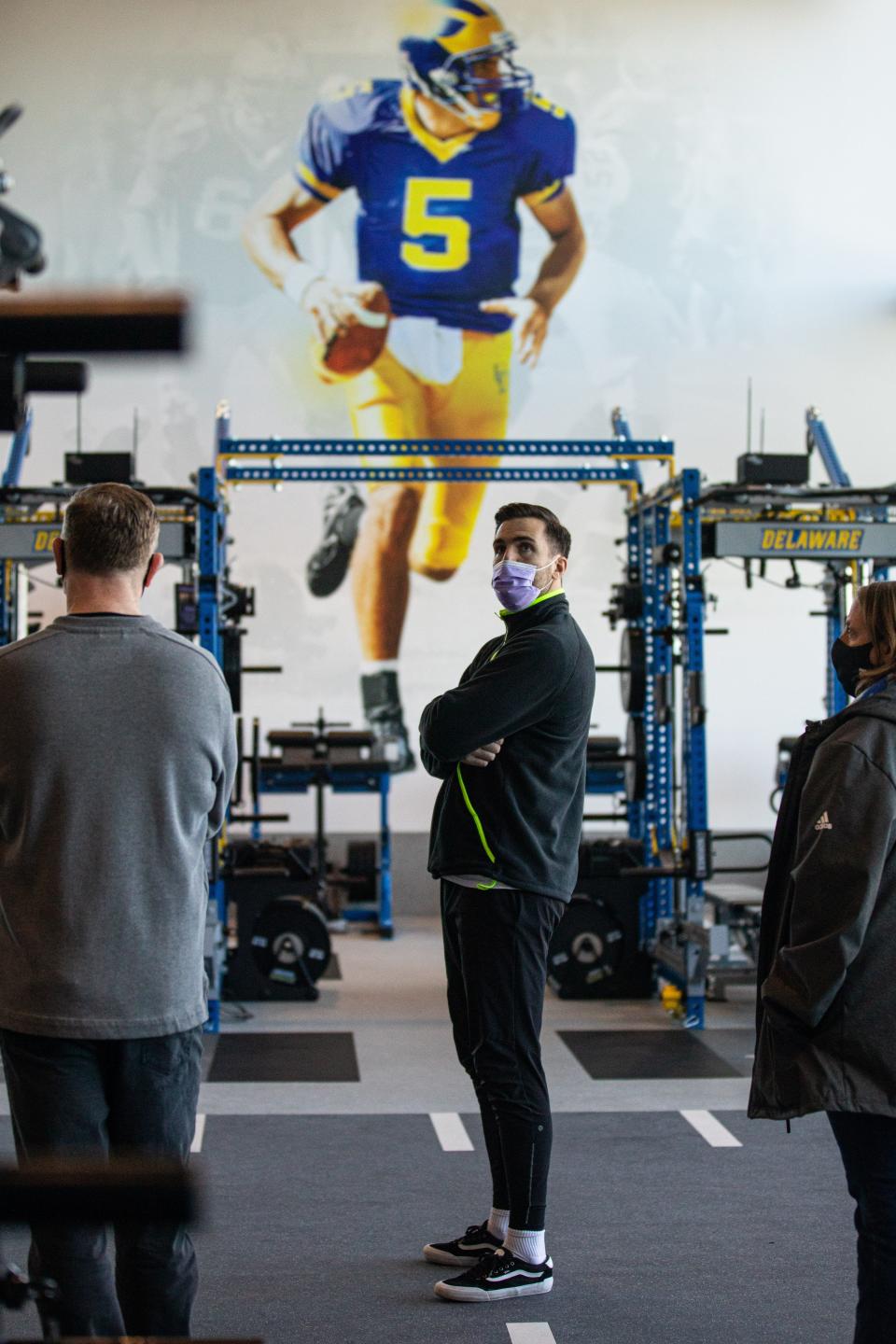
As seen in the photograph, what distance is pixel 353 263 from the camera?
965 centimetres

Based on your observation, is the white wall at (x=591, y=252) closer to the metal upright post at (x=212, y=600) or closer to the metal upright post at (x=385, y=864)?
the metal upright post at (x=385, y=864)

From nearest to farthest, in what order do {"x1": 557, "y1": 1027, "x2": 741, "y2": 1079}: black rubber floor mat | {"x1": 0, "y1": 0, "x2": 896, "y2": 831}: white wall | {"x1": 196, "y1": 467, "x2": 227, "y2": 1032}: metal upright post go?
{"x1": 557, "y1": 1027, "x2": 741, "y2": 1079}: black rubber floor mat → {"x1": 196, "y1": 467, "x2": 227, "y2": 1032}: metal upright post → {"x1": 0, "y1": 0, "x2": 896, "y2": 831}: white wall

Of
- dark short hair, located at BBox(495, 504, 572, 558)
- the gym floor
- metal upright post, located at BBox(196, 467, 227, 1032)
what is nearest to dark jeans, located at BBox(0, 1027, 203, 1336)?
the gym floor

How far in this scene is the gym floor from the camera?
10.2 feet

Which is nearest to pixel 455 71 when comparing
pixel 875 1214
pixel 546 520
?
pixel 546 520

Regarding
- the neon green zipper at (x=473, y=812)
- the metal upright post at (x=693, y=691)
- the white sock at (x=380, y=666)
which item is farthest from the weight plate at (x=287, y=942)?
the neon green zipper at (x=473, y=812)

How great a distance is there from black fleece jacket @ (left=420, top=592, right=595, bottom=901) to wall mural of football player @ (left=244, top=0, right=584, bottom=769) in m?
6.40

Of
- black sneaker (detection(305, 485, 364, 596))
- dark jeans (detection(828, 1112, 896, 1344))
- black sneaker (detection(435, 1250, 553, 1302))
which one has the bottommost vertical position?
black sneaker (detection(435, 1250, 553, 1302))

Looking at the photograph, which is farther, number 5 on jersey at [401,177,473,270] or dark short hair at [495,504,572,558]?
number 5 on jersey at [401,177,473,270]

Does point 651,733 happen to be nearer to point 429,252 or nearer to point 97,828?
point 429,252

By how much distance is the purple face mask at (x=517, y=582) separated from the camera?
10.6 feet

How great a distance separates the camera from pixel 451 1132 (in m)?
4.55

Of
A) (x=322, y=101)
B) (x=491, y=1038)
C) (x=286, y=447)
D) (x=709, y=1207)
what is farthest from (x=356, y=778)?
(x=491, y=1038)

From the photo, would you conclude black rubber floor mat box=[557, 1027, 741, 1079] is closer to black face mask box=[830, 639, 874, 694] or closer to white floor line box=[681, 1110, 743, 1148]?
white floor line box=[681, 1110, 743, 1148]
